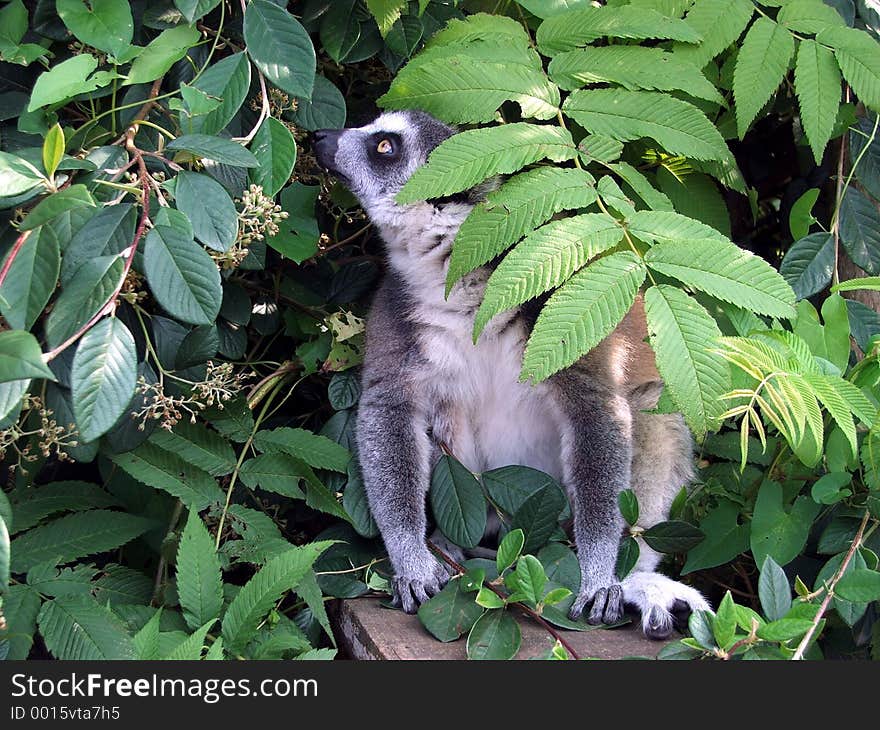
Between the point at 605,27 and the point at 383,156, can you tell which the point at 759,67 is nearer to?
the point at 605,27

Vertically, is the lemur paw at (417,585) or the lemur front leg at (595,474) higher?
the lemur front leg at (595,474)

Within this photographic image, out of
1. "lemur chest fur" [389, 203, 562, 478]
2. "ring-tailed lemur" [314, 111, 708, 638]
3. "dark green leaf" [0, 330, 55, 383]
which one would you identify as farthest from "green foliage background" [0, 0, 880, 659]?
"lemur chest fur" [389, 203, 562, 478]

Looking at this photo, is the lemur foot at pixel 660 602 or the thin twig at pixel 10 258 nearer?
the thin twig at pixel 10 258

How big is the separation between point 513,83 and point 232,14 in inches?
38.3

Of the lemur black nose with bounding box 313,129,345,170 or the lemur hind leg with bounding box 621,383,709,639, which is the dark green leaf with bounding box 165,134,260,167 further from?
the lemur hind leg with bounding box 621,383,709,639

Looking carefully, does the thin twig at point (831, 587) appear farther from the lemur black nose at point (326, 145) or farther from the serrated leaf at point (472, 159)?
the lemur black nose at point (326, 145)

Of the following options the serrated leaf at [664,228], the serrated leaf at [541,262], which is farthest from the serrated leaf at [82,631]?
the serrated leaf at [664,228]

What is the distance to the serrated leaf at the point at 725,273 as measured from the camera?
7.55 ft

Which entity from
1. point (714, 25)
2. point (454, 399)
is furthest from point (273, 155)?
point (714, 25)

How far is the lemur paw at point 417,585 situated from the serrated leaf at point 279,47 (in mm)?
1466

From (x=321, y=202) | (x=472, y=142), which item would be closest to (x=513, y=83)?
(x=472, y=142)

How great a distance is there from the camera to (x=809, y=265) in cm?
315

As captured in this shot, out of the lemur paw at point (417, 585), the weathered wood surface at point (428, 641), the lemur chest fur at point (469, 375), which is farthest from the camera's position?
the lemur chest fur at point (469, 375)

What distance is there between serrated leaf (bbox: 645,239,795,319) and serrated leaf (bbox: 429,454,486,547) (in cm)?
109
